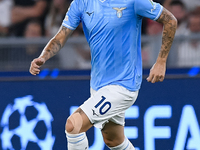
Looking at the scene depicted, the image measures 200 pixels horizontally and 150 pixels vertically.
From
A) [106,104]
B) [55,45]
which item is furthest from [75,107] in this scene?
[106,104]

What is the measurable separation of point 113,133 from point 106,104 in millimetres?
552

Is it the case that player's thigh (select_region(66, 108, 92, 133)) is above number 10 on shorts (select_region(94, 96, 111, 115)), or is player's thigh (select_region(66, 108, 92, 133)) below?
below

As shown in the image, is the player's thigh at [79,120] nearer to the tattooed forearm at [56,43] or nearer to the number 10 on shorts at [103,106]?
the number 10 on shorts at [103,106]

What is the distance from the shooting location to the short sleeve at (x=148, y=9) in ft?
12.7

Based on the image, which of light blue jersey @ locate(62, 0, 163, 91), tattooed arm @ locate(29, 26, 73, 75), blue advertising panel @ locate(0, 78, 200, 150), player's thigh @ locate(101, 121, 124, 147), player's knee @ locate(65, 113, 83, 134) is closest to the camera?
player's knee @ locate(65, 113, 83, 134)

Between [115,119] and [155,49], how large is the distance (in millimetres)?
1965

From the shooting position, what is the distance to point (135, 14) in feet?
13.1

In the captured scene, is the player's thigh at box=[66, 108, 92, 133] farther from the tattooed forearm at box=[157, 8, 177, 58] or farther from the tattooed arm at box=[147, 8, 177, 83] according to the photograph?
the tattooed forearm at box=[157, 8, 177, 58]

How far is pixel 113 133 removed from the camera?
4.32 meters

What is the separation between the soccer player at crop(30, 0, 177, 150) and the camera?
3867mm

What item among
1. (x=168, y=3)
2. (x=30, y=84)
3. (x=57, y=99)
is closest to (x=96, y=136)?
(x=57, y=99)

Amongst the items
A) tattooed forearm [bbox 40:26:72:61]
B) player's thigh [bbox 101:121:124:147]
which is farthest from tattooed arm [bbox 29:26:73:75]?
player's thigh [bbox 101:121:124:147]

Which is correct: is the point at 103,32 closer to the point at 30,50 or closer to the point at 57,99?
the point at 57,99

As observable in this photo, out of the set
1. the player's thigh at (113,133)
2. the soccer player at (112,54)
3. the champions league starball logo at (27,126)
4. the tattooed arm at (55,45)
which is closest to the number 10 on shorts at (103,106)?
the soccer player at (112,54)
